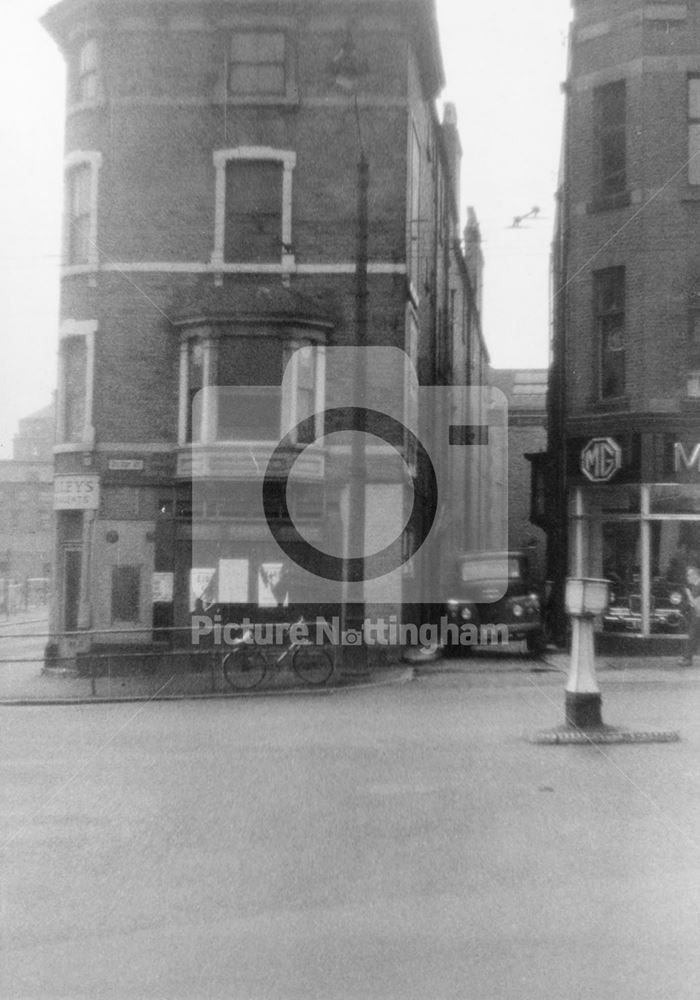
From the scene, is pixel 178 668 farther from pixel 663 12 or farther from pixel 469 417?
pixel 469 417

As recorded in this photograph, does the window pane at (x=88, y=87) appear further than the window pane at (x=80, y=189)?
No

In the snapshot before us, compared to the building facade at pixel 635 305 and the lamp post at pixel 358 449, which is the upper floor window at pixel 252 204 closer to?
the lamp post at pixel 358 449

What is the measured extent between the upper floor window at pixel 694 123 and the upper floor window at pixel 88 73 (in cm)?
1163

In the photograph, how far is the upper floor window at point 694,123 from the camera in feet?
77.4

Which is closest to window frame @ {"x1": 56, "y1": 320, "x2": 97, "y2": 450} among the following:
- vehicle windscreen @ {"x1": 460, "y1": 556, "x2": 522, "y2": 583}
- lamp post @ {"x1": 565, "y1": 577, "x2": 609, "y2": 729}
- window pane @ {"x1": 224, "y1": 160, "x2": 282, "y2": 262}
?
window pane @ {"x1": 224, "y1": 160, "x2": 282, "y2": 262}

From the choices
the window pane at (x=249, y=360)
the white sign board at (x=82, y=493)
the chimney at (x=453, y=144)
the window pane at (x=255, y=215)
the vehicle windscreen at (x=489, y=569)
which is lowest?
the vehicle windscreen at (x=489, y=569)

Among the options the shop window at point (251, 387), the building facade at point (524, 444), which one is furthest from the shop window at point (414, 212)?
the building facade at point (524, 444)

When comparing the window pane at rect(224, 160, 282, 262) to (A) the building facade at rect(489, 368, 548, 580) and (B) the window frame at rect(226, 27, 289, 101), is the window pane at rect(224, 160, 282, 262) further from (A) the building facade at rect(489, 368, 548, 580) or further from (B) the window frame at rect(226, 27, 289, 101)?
(A) the building facade at rect(489, 368, 548, 580)

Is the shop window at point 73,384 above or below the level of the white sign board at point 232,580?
above

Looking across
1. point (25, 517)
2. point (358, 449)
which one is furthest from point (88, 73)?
point (25, 517)

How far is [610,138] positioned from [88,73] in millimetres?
10624

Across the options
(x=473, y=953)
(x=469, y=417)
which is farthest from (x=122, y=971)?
(x=469, y=417)

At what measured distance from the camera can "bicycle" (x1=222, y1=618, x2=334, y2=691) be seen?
19062 millimetres

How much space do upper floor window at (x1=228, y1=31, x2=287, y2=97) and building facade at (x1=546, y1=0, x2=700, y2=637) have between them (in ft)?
19.1
